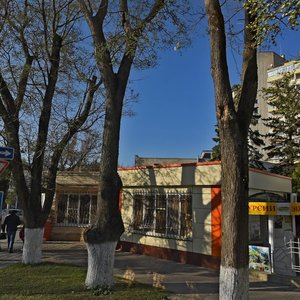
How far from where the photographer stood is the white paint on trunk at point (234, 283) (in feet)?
19.6

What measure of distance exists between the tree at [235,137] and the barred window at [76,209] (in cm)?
1463

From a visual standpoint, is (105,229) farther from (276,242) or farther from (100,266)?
(276,242)

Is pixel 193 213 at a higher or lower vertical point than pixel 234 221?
higher

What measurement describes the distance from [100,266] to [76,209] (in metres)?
11.9

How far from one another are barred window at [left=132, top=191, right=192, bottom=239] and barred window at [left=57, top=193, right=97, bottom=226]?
5166 millimetres

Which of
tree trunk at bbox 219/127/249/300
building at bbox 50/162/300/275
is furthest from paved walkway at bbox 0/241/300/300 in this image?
tree trunk at bbox 219/127/249/300

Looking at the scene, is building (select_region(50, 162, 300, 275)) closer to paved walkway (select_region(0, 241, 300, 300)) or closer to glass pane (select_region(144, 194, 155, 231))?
glass pane (select_region(144, 194, 155, 231))

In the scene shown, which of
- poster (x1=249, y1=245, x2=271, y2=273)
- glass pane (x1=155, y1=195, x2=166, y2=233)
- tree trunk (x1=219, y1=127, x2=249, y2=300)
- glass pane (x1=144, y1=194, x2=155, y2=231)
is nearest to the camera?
tree trunk (x1=219, y1=127, x2=249, y2=300)

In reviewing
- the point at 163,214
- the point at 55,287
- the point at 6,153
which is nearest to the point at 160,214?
the point at 163,214

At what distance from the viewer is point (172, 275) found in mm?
10867

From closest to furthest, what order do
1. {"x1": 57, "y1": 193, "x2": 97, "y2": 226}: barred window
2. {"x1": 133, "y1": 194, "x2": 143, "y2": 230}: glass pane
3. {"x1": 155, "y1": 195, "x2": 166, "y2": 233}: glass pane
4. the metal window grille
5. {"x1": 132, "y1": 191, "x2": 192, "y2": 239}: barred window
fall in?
the metal window grille → {"x1": 132, "y1": 191, "x2": 192, "y2": 239}: barred window → {"x1": 155, "y1": 195, "x2": 166, "y2": 233}: glass pane → {"x1": 133, "y1": 194, "x2": 143, "y2": 230}: glass pane → {"x1": 57, "y1": 193, "x2": 97, "y2": 226}: barred window

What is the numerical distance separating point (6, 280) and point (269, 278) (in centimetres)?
686

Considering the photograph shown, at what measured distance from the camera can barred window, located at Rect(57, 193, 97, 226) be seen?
2009cm

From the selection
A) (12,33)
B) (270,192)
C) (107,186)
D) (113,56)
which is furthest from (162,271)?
(12,33)
